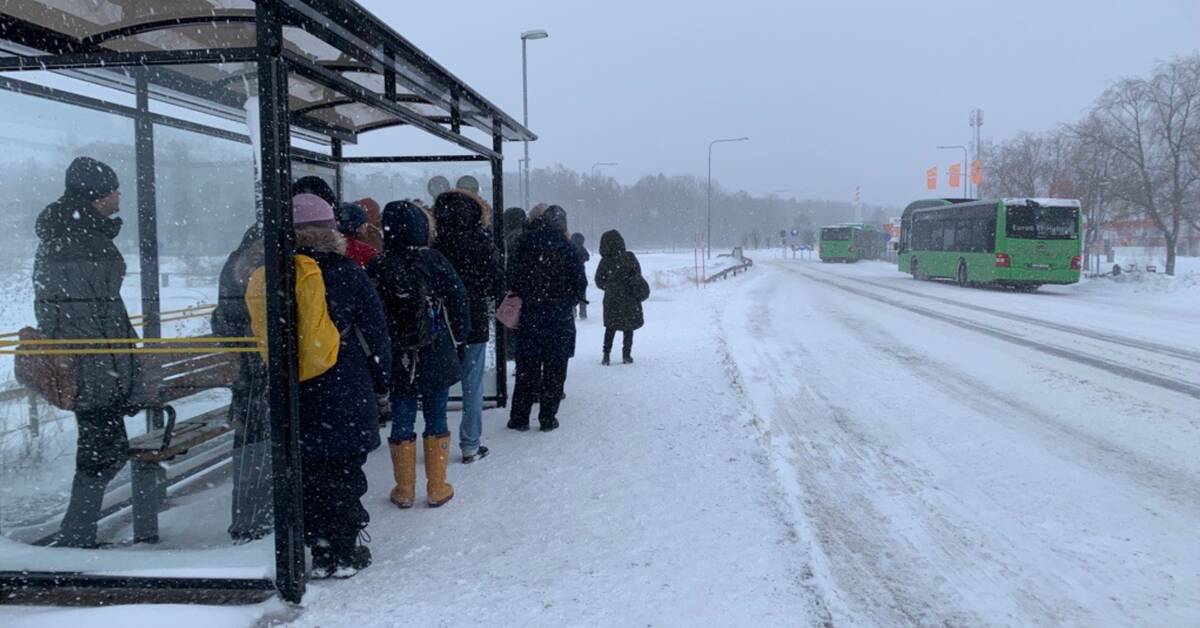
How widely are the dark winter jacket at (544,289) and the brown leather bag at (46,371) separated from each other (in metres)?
3.30

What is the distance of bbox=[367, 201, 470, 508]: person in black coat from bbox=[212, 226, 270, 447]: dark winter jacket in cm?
79

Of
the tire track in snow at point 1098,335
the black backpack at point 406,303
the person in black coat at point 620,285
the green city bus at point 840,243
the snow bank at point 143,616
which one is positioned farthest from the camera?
the green city bus at point 840,243

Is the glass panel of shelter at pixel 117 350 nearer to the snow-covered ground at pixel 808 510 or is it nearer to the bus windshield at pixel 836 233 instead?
the snow-covered ground at pixel 808 510

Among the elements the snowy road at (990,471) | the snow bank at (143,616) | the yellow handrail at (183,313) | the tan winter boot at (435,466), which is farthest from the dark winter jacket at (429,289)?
the snowy road at (990,471)

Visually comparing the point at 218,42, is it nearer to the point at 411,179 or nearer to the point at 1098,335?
the point at 411,179

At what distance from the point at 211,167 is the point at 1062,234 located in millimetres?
25436

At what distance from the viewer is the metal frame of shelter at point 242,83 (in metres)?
3.57

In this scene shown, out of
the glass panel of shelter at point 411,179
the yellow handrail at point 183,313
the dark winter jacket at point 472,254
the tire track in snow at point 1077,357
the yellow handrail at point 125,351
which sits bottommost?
the tire track in snow at point 1077,357

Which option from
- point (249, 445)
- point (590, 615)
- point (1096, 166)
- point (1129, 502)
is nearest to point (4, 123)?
point (249, 445)

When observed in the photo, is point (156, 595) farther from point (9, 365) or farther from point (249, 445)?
point (9, 365)

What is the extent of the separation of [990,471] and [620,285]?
4959mm

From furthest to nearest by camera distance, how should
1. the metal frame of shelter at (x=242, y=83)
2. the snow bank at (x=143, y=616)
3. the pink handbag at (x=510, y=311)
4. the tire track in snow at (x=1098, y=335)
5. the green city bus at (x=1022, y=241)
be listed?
the green city bus at (x=1022, y=241), the tire track in snow at (x=1098, y=335), the pink handbag at (x=510, y=311), the metal frame of shelter at (x=242, y=83), the snow bank at (x=143, y=616)

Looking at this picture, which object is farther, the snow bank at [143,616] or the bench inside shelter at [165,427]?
the bench inside shelter at [165,427]

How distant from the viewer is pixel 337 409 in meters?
3.85
